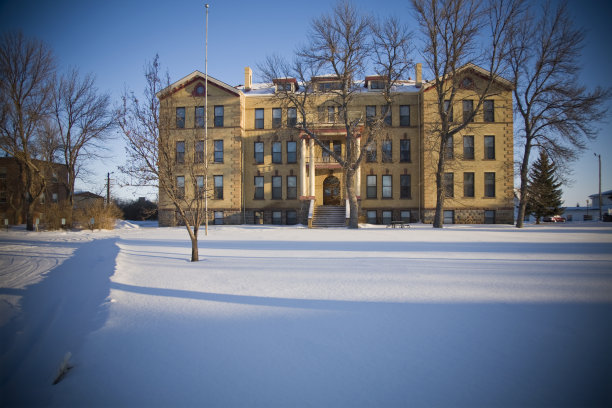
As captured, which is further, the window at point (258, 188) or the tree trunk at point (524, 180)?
the window at point (258, 188)

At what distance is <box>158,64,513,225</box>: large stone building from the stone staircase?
74.1 inches

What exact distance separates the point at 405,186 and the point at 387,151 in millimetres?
3748

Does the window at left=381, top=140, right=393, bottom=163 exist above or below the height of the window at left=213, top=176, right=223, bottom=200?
above

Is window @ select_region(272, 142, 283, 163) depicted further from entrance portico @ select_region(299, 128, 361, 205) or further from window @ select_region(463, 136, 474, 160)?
window @ select_region(463, 136, 474, 160)

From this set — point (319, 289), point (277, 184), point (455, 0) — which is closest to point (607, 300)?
point (319, 289)

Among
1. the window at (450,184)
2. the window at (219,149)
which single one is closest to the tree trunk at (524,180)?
the window at (450,184)

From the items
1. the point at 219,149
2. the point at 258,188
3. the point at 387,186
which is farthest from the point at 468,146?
the point at 219,149

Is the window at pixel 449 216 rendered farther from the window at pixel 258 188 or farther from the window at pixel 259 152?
the window at pixel 259 152

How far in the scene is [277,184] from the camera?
28.8m

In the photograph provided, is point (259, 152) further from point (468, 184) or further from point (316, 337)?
point (316, 337)

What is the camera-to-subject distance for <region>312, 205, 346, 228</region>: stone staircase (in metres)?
23.5

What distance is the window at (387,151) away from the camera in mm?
28047

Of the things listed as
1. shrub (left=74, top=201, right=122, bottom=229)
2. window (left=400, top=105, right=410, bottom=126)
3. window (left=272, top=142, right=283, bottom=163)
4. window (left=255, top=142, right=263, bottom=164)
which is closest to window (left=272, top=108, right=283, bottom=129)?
window (left=272, top=142, right=283, bottom=163)

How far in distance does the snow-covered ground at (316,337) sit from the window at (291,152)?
22496 mm
